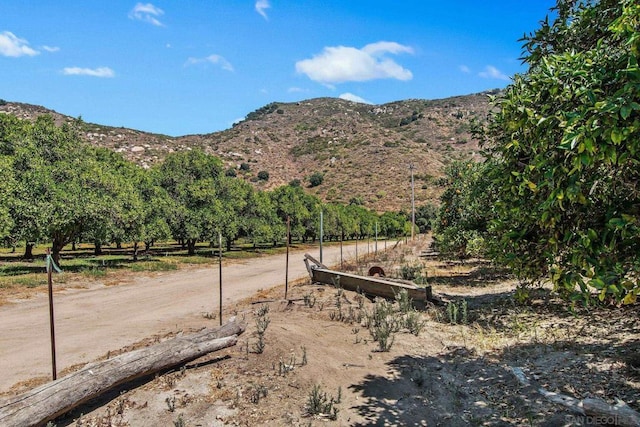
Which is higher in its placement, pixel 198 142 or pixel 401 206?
pixel 198 142

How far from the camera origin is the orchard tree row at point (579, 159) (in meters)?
3.32

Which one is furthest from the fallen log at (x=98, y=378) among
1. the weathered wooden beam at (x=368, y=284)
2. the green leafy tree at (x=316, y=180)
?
the green leafy tree at (x=316, y=180)

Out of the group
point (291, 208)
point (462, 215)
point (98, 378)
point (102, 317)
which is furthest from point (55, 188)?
point (291, 208)

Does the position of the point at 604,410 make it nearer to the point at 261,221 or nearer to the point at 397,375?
the point at 397,375

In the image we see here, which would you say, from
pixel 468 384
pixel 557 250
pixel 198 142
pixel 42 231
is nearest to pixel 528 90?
pixel 557 250

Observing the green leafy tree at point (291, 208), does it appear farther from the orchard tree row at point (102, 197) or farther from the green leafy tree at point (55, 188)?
the green leafy tree at point (55, 188)

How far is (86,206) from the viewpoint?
21.4m

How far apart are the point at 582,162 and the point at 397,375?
16.6 ft

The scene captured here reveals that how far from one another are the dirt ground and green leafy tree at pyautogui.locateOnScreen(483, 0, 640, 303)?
95.1 inches

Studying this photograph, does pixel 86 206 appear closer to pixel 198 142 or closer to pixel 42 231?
pixel 42 231

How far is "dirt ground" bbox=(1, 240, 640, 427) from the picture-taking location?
5.91 metres

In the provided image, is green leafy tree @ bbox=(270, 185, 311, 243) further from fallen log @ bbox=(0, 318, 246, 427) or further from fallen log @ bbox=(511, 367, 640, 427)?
fallen log @ bbox=(511, 367, 640, 427)

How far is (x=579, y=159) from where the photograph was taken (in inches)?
132

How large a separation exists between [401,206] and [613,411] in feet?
248
